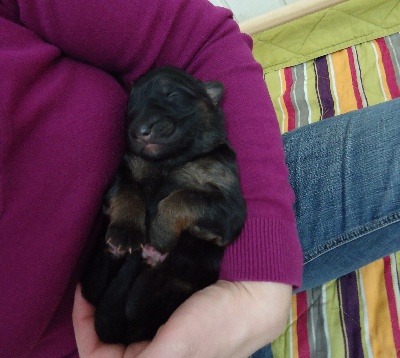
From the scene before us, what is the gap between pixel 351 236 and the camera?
134cm

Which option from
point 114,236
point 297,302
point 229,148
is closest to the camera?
point 114,236

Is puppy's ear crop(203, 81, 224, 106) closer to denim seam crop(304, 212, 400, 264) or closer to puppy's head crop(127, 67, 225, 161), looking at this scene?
puppy's head crop(127, 67, 225, 161)

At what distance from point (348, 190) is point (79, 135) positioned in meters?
0.79

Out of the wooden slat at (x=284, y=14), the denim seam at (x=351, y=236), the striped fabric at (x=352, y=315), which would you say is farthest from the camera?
the wooden slat at (x=284, y=14)

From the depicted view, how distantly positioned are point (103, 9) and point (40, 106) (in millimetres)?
337

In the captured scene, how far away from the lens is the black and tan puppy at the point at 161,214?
1.15 m

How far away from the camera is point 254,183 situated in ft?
4.03

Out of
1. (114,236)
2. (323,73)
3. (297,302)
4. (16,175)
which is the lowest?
(297,302)

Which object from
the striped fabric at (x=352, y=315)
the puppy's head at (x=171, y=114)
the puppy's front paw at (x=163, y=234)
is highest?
the puppy's head at (x=171, y=114)

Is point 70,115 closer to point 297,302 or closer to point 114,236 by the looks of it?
point 114,236

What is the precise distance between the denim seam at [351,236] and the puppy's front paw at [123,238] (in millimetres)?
552

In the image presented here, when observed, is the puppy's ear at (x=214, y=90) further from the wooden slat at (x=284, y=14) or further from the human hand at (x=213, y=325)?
the wooden slat at (x=284, y=14)

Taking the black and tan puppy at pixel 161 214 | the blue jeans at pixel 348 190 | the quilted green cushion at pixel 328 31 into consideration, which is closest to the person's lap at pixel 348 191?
the blue jeans at pixel 348 190

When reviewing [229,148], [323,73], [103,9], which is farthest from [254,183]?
[323,73]
